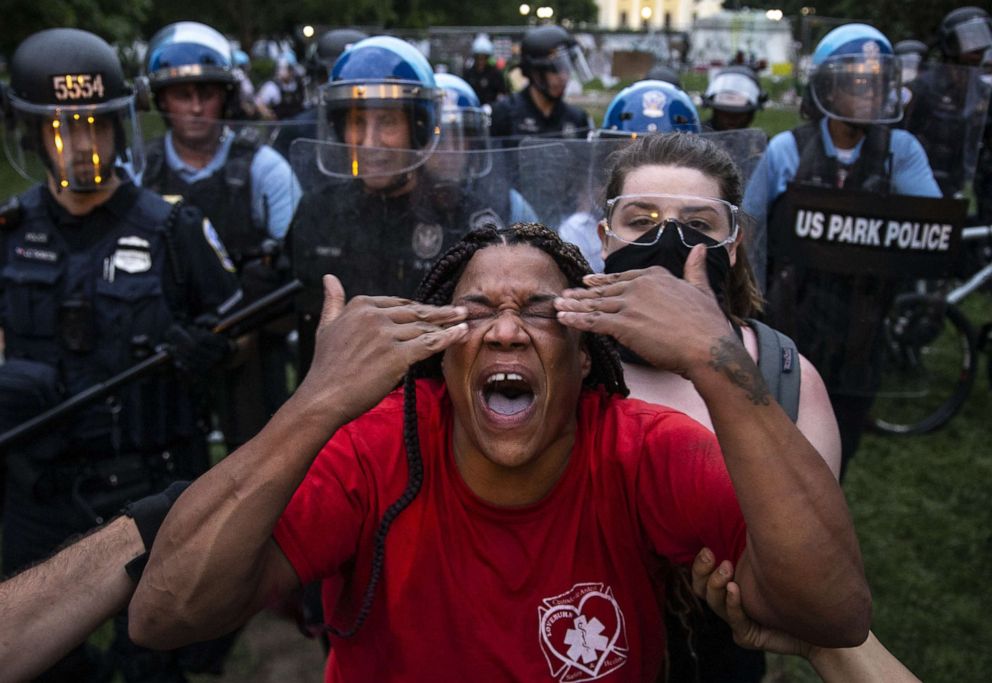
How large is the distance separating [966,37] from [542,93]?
333cm

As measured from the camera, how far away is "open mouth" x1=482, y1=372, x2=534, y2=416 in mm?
1974

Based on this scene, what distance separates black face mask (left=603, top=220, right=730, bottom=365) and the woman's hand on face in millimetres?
450

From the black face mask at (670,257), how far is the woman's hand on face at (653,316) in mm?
450

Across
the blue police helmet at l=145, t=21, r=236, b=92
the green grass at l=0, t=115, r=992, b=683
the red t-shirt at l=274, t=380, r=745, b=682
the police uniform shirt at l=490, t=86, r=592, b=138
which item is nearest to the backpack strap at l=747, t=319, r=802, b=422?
the red t-shirt at l=274, t=380, r=745, b=682

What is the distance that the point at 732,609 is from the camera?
6.04 feet

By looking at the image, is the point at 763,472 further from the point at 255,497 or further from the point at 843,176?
the point at 843,176

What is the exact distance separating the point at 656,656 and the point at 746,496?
542 mm

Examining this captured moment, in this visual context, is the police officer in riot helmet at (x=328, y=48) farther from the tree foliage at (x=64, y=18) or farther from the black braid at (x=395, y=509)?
the tree foliage at (x=64, y=18)

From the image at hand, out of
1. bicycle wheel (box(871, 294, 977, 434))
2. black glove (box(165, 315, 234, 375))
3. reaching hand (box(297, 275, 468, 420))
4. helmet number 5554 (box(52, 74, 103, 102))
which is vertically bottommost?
bicycle wheel (box(871, 294, 977, 434))

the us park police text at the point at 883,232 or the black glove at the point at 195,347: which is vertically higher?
the us park police text at the point at 883,232

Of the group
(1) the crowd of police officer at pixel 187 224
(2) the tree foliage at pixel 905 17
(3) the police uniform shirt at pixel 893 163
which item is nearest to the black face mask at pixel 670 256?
(1) the crowd of police officer at pixel 187 224

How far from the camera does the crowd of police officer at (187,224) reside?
3.20 metres

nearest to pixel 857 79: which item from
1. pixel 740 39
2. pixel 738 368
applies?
pixel 738 368

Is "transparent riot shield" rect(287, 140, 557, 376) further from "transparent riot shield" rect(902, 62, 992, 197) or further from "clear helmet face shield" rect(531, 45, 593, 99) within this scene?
"clear helmet face shield" rect(531, 45, 593, 99)
